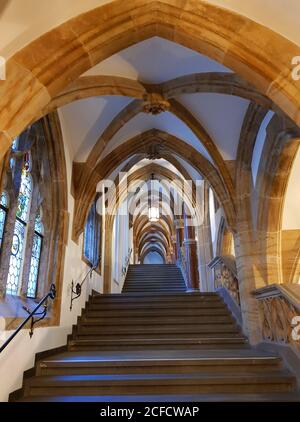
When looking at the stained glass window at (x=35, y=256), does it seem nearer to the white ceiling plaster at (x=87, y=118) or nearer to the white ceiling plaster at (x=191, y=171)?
the white ceiling plaster at (x=87, y=118)

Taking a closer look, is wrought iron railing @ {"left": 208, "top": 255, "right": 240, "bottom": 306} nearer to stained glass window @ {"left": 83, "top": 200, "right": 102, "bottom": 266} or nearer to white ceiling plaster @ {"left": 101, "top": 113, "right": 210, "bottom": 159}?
white ceiling plaster @ {"left": 101, "top": 113, "right": 210, "bottom": 159}

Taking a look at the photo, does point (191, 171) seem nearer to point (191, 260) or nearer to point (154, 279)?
point (191, 260)

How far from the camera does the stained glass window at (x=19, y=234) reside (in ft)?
11.6

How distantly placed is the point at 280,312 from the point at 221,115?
9.97ft

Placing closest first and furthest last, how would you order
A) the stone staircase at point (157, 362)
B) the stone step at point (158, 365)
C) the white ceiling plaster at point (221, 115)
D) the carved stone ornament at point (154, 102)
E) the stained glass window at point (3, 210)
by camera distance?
the stone staircase at point (157, 362), the stained glass window at point (3, 210), the stone step at point (158, 365), the carved stone ornament at point (154, 102), the white ceiling plaster at point (221, 115)

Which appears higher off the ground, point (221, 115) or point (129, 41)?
point (221, 115)

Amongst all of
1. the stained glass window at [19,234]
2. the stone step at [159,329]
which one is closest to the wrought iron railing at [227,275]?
the stone step at [159,329]

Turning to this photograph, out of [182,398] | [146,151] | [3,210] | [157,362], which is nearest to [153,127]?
[146,151]

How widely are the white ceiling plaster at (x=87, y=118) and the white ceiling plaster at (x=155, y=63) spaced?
0.78 meters

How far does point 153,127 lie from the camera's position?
5957 mm

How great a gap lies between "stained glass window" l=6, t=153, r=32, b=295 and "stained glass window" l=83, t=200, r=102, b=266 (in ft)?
9.31

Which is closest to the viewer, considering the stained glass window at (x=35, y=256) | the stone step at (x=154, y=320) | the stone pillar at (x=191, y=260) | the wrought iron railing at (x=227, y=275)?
the stained glass window at (x=35, y=256)

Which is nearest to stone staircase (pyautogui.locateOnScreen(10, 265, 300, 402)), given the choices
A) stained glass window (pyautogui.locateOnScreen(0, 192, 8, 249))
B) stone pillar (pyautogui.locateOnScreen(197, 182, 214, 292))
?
stained glass window (pyautogui.locateOnScreen(0, 192, 8, 249))
